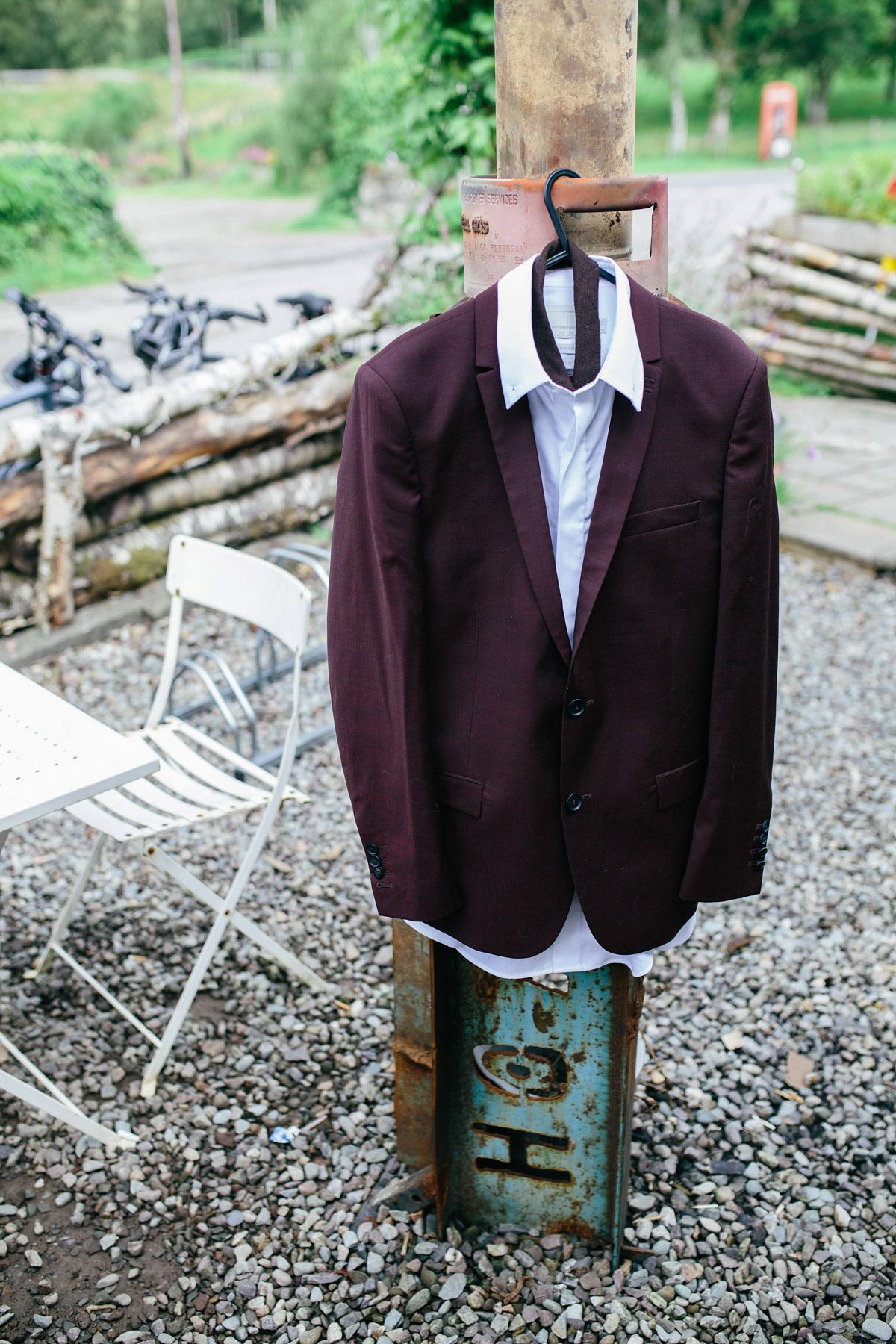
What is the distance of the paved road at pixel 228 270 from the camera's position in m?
11.7

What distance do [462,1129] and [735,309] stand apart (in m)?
6.04

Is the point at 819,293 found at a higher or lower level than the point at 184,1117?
higher

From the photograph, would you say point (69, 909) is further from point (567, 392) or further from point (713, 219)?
point (713, 219)

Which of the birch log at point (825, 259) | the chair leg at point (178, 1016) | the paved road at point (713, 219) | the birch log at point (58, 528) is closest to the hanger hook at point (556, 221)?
the chair leg at point (178, 1016)

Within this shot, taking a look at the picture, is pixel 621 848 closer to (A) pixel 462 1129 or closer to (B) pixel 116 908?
(A) pixel 462 1129

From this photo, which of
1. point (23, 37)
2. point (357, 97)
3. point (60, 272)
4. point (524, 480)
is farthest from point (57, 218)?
point (23, 37)

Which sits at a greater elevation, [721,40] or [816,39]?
[816,39]

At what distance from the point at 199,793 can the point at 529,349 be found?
5.44 feet

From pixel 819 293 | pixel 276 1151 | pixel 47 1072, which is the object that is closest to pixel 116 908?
pixel 47 1072

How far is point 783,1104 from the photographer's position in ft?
8.42

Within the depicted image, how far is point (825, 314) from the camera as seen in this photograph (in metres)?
8.46

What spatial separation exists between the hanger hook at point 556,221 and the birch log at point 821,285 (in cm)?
730

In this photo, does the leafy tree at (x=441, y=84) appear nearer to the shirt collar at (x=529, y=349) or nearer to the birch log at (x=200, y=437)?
the birch log at (x=200, y=437)

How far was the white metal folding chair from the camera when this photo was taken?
2.60m
